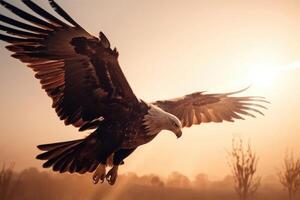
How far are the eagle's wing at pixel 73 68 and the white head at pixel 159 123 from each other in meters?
0.26

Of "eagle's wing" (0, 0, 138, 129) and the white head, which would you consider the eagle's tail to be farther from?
the white head

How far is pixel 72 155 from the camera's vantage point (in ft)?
15.8

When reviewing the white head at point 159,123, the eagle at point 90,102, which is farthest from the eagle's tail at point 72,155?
the white head at point 159,123

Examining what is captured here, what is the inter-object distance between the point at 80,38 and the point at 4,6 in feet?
3.41

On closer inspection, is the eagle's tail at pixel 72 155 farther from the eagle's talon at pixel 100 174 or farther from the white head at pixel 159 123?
the white head at pixel 159 123

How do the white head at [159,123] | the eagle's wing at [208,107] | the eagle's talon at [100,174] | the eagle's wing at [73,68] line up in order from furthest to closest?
the eagle's wing at [208,107] < the eagle's talon at [100,174] < the white head at [159,123] < the eagle's wing at [73,68]

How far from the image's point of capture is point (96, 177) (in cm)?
490

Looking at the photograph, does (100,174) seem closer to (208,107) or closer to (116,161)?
(116,161)

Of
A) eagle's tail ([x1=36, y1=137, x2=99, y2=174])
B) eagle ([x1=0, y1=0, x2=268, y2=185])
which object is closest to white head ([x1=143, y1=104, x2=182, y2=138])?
eagle ([x1=0, y1=0, x2=268, y2=185])

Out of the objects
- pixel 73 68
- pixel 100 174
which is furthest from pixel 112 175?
pixel 73 68

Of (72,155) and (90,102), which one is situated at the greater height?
(90,102)

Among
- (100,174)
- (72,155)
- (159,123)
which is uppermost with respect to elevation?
(159,123)

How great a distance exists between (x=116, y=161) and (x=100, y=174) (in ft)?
0.81

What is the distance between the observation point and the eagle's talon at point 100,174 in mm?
4889
